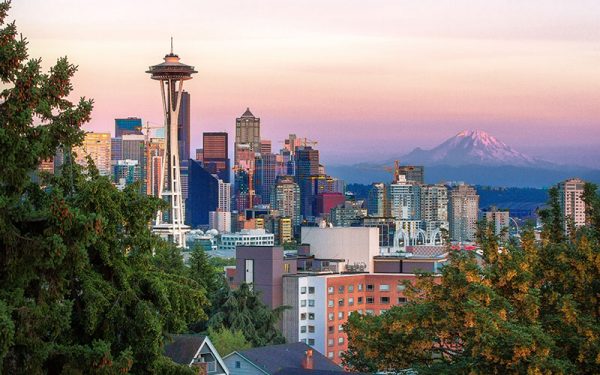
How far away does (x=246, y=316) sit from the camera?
83.4m

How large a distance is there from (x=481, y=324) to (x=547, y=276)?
3.67 metres

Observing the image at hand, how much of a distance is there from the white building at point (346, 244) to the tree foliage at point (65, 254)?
4109 inches

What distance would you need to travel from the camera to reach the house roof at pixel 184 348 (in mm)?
50562

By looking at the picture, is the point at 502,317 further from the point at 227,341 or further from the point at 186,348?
the point at 227,341

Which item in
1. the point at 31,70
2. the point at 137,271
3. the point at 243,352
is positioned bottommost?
→ the point at 243,352

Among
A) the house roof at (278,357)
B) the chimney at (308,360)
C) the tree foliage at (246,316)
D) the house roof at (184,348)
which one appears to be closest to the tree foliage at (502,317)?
the house roof at (184,348)

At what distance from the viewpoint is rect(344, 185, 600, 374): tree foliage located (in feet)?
94.9

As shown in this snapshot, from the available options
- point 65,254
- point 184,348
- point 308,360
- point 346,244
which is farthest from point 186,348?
point 346,244

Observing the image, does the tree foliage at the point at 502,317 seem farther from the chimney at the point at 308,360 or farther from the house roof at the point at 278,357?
the chimney at the point at 308,360

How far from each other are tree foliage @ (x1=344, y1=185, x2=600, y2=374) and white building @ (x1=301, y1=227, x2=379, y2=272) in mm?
96727

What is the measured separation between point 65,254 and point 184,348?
30.3 metres

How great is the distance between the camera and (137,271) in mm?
25172

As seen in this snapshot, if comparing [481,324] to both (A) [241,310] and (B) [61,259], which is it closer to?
(B) [61,259]

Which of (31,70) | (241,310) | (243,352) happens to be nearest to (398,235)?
(241,310)
